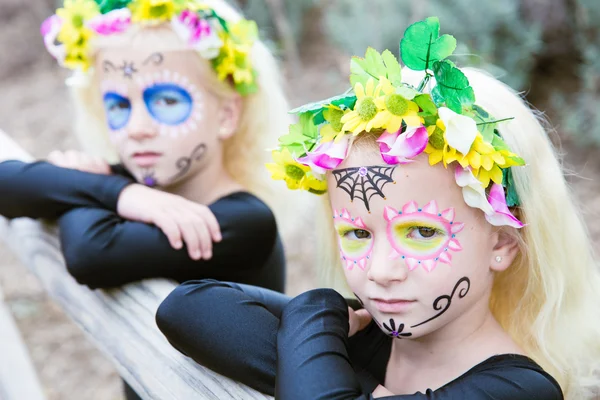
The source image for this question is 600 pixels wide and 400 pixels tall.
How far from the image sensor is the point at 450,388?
5.07 feet

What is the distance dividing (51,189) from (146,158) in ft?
1.07

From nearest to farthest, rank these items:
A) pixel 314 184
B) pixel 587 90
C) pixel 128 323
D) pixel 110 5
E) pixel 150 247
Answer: pixel 314 184
pixel 128 323
pixel 150 247
pixel 110 5
pixel 587 90

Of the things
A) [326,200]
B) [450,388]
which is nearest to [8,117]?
[326,200]

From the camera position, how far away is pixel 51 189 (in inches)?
99.7

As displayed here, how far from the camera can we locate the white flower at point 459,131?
1.54 meters

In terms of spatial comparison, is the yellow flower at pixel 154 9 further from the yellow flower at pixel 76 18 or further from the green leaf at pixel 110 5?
the yellow flower at pixel 76 18

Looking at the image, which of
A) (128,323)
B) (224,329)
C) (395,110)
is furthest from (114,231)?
(395,110)

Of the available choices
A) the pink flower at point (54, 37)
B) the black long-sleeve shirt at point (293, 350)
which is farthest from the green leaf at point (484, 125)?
the pink flower at point (54, 37)

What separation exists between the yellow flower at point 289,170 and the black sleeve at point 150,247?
569 millimetres

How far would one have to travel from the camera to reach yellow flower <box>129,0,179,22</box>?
263 cm

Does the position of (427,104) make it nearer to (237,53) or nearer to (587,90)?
(237,53)

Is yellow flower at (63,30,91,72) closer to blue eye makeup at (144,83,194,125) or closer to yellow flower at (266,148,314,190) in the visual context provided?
blue eye makeup at (144,83,194,125)

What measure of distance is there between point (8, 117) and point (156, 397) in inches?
264

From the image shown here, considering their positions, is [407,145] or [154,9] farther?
[154,9]
